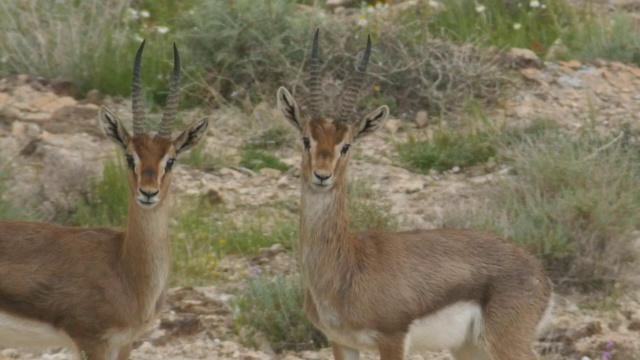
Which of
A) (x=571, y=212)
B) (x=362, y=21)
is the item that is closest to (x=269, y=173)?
(x=362, y=21)

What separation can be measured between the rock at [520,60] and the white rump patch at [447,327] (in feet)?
19.4

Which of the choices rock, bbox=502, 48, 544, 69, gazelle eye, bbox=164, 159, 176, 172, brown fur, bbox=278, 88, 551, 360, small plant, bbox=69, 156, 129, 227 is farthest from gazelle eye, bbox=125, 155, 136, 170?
rock, bbox=502, 48, 544, 69

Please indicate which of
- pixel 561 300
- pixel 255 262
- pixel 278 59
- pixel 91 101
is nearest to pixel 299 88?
pixel 278 59

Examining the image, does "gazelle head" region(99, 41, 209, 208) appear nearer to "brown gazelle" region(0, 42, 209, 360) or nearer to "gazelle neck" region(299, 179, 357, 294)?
"brown gazelle" region(0, 42, 209, 360)

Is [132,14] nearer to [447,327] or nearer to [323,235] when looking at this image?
[323,235]

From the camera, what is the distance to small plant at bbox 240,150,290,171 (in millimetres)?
12453

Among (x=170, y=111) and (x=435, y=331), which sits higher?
(x=170, y=111)

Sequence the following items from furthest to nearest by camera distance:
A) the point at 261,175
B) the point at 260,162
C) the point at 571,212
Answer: the point at 260,162
the point at 261,175
the point at 571,212

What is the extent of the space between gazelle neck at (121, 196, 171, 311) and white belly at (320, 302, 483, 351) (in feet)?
3.21

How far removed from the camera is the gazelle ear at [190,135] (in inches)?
340

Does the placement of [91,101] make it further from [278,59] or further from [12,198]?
[12,198]

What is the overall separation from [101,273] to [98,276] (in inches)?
1.2

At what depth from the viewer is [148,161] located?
8.27 meters

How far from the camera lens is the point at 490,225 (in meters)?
10.6
